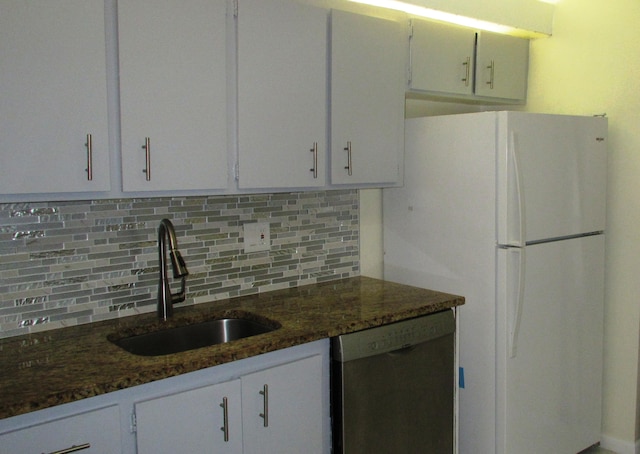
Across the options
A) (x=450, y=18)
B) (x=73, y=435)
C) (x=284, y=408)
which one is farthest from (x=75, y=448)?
(x=450, y=18)

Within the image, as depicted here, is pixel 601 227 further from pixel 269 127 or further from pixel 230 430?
pixel 230 430

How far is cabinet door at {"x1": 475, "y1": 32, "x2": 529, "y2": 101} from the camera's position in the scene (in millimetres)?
2994

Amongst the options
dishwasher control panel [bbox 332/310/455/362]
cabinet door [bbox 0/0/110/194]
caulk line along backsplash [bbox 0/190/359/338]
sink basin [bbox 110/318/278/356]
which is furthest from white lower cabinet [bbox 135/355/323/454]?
cabinet door [bbox 0/0/110/194]

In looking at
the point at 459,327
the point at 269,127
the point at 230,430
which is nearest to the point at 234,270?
the point at 269,127

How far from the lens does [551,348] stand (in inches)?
107

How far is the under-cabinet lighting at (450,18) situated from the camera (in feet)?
8.84

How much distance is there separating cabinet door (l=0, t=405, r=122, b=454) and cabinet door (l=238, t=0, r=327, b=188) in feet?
3.10

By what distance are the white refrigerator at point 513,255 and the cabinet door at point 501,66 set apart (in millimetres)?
484

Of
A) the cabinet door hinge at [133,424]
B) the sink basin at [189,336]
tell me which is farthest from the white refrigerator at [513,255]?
the cabinet door hinge at [133,424]

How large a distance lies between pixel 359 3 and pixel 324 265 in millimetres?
1235

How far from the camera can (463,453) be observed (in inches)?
106

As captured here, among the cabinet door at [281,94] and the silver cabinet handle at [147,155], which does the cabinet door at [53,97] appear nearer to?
the silver cabinet handle at [147,155]

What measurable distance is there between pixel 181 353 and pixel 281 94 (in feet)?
3.41

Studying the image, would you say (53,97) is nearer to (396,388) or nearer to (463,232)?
(396,388)
